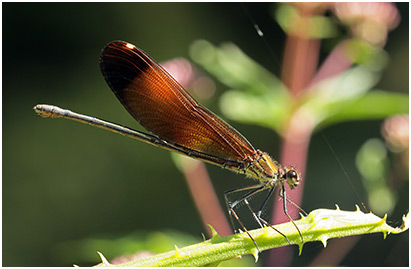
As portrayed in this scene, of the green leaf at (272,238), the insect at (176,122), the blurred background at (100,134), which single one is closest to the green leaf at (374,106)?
the insect at (176,122)

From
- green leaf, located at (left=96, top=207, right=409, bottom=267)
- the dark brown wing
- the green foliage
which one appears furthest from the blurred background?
green leaf, located at (left=96, top=207, right=409, bottom=267)

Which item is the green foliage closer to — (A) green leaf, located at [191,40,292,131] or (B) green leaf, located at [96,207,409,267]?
(A) green leaf, located at [191,40,292,131]

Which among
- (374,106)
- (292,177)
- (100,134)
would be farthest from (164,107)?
(100,134)

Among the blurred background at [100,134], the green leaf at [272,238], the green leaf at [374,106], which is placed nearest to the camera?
the green leaf at [272,238]

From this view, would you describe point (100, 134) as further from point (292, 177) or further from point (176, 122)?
point (292, 177)

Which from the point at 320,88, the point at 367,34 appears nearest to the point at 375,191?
the point at 320,88

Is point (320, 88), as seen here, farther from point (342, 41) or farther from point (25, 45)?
point (25, 45)

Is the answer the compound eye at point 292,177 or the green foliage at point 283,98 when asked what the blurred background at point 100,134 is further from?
the compound eye at point 292,177
